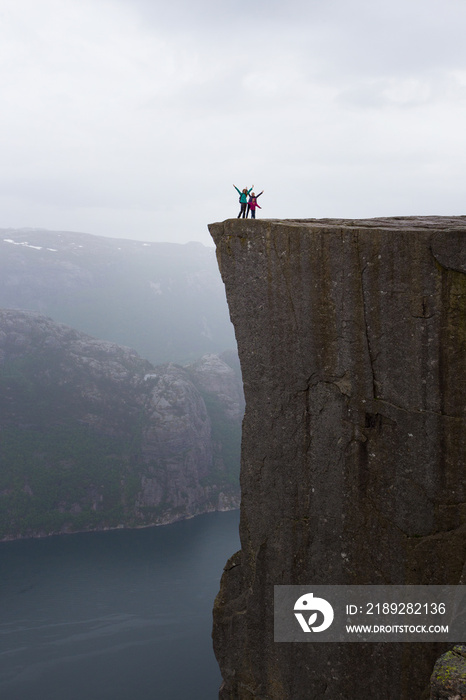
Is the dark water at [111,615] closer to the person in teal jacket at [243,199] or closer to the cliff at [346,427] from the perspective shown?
the cliff at [346,427]

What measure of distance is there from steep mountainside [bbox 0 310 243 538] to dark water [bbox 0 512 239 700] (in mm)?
7881

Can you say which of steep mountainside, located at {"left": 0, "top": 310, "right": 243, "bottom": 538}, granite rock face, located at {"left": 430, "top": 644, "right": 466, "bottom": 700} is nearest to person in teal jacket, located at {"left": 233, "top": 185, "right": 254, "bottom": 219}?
granite rock face, located at {"left": 430, "top": 644, "right": 466, "bottom": 700}

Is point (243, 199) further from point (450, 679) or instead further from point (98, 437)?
point (98, 437)

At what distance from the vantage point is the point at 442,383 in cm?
883

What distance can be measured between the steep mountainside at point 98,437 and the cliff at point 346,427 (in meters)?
105

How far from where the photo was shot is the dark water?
2436 inches

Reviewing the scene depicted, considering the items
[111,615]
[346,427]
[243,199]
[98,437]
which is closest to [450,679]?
[346,427]

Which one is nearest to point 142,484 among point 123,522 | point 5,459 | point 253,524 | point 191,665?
point 123,522

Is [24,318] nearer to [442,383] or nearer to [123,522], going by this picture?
[123,522]

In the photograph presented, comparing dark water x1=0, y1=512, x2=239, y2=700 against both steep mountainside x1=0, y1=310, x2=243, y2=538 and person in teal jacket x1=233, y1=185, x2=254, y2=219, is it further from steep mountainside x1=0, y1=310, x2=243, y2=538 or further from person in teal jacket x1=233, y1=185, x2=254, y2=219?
person in teal jacket x1=233, y1=185, x2=254, y2=219

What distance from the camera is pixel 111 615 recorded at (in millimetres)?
74375

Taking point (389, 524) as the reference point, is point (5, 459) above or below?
below

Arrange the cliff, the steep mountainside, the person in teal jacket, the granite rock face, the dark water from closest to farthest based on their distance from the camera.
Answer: the granite rock face
the cliff
the person in teal jacket
the dark water
the steep mountainside

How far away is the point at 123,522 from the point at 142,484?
9458 millimetres
